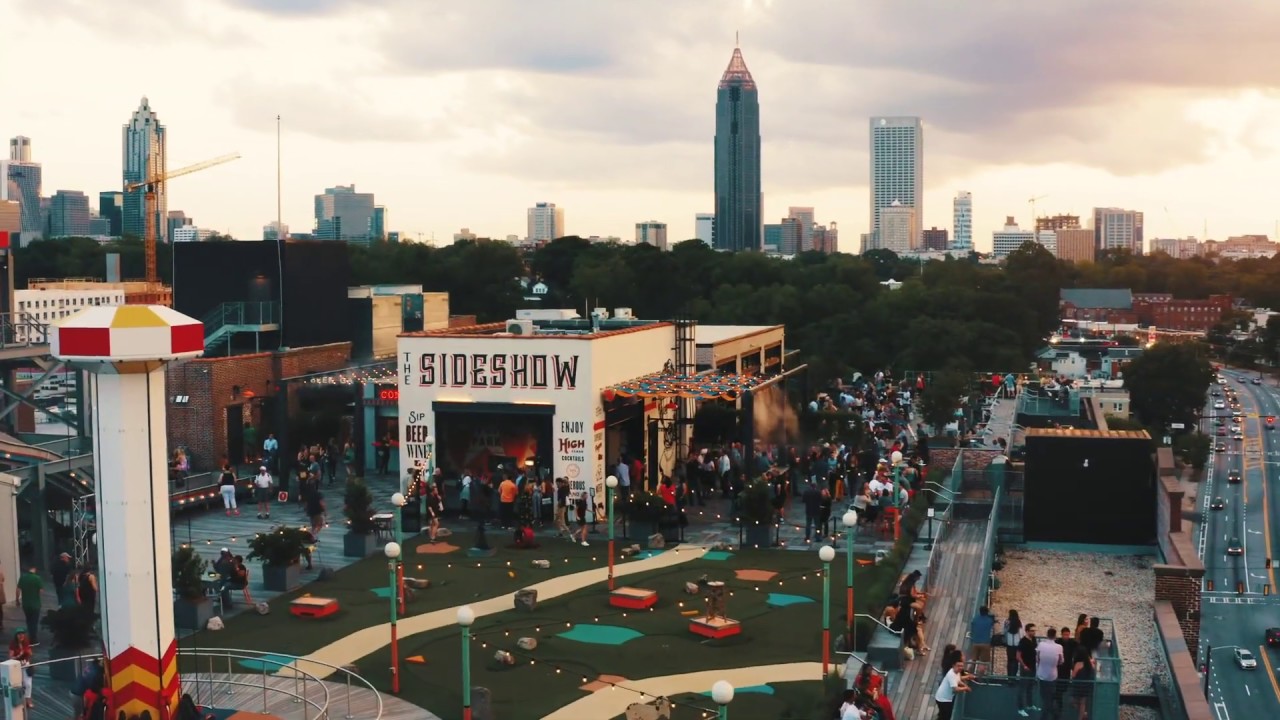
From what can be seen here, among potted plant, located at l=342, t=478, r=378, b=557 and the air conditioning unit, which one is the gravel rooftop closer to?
potted plant, located at l=342, t=478, r=378, b=557

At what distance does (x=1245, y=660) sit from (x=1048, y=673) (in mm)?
73824

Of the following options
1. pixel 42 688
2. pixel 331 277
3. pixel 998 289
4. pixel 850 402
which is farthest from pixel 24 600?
pixel 998 289

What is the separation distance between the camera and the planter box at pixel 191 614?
62.8 ft

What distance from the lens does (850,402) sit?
4606cm

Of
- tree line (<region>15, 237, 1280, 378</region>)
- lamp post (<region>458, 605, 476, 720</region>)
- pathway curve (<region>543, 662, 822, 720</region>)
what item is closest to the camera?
lamp post (<region>458, 605, 476, 720</region>)

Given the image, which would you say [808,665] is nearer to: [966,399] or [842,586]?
[842,586]

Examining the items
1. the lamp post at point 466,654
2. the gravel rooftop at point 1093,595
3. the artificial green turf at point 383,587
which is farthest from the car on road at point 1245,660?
the lamp post at point 466,654

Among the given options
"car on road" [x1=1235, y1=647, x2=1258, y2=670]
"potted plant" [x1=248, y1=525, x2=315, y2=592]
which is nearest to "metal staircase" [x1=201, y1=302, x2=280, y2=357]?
"potted plant" [x1=248, y1=525, x2=315, y2=592]

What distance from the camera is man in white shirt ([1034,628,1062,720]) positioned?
1450 cm

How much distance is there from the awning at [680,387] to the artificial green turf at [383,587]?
422 centimetres

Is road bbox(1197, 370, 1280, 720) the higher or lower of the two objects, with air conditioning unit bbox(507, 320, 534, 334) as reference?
lower

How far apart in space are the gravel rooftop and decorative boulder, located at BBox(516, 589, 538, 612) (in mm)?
7247

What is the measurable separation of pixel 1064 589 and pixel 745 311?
56624mm

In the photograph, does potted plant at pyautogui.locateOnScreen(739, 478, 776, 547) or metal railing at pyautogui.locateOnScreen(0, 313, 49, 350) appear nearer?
potted plant at pyautogui.locateOnScreen(739, 478, 776, 547)
